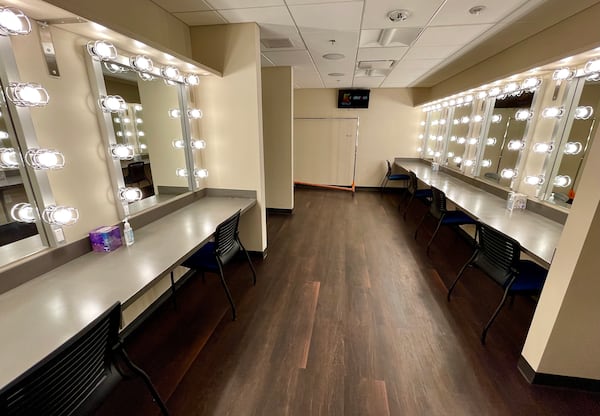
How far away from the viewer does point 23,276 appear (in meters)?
A: 1.21

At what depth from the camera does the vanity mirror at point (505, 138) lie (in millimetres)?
2719

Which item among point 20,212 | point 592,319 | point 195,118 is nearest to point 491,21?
point 592,319

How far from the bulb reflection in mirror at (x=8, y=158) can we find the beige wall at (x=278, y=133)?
125 inches

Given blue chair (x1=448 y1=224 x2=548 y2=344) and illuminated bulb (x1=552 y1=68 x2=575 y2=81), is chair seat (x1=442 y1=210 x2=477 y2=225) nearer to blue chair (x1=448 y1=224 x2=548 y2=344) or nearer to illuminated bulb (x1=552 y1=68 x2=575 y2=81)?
blue chair (x1=448 y1=224 x2=548 y2=344)

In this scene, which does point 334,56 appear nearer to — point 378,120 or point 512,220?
point 512,220

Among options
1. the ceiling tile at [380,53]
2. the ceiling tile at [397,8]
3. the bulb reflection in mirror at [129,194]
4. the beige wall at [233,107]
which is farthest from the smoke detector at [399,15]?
the bulb reflection in mirror at [129,194]

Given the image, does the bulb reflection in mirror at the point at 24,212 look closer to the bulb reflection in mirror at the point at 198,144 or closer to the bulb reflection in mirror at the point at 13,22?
the bulb reflection in mirror at the point at 13,22

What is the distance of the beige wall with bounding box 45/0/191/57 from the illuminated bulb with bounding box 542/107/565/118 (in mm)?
3235

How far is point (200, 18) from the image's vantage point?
7.33 feet

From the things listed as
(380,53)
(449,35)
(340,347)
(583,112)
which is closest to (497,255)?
(340,347)

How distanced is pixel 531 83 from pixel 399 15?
1.57 metres

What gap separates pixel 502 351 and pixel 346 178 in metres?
4.89

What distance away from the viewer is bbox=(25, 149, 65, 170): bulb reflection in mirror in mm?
1206

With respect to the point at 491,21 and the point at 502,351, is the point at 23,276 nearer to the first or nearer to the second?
the point at 502,351
